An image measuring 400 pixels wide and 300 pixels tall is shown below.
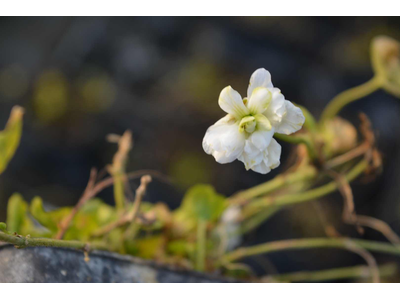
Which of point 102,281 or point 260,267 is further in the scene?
point 260,267

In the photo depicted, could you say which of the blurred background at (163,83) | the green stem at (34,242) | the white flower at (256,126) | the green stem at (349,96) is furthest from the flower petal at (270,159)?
the blurred background at (163,83)

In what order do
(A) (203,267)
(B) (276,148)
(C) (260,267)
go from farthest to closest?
(C) (260,267)
(A) (203,267)
(B) (276,148)

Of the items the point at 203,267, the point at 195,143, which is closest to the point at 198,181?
the point at 195,143

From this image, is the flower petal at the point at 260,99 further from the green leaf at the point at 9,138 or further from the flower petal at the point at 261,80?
the green leaf at the point at 9,138

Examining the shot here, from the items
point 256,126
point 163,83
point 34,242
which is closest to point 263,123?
point 256,126

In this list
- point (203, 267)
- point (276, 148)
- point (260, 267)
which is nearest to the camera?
point (276, 148)

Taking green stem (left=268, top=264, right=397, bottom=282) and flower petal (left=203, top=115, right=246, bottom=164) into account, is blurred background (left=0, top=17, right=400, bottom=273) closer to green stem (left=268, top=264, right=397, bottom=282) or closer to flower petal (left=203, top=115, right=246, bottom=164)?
green stem (left=268, top=264, right=397, bottom=282)

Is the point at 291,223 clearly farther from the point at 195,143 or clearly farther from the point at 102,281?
the point at 102,281
